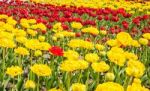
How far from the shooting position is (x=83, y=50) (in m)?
6.11

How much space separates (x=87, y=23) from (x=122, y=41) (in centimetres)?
297

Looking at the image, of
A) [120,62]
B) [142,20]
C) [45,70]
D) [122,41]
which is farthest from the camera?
[142,20]

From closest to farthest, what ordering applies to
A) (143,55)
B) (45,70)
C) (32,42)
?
1. (45,70)
2. (32,42)
3. (143,55)

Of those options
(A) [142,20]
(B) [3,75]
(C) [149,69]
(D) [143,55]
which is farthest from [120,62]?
(A) [142,20]

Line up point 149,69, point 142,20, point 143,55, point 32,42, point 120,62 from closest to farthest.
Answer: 1. point 120,62
2. point 32,42
3. point 149,69
4. point 143,55
5. point 142,20

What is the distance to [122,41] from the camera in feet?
16.9

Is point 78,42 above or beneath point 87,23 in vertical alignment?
above

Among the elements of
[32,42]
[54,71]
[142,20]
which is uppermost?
[32,42]

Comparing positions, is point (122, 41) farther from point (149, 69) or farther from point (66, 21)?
point (66, 21)

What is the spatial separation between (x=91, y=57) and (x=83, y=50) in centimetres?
174

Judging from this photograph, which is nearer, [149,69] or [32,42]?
[32,42]

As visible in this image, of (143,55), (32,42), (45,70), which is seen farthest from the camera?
(143,55)

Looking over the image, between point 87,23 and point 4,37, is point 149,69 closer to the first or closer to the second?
point 4,37

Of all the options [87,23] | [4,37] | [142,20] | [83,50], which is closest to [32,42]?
[4,37]
